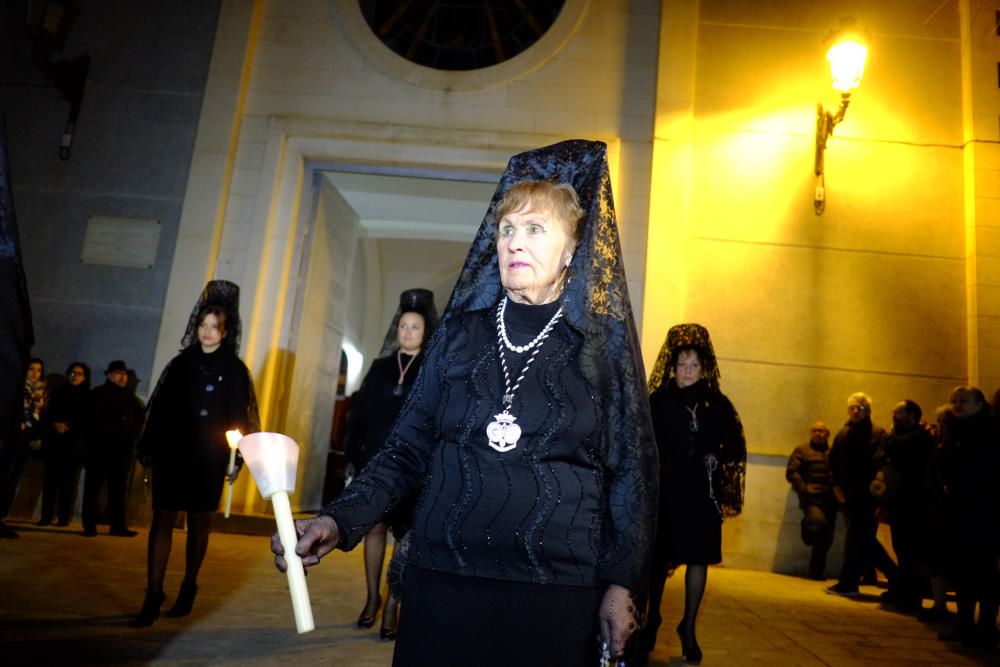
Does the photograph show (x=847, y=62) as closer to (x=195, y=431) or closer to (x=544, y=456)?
(x=195, y=431)

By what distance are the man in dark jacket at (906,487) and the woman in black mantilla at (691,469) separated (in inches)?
105

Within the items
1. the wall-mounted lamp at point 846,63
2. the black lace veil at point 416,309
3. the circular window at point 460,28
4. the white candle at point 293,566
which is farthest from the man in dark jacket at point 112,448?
the wall-mounted lamp at point 846,63

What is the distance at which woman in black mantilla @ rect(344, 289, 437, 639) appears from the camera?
4.67 meters

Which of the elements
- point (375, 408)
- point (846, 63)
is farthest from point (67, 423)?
point (846, 63)

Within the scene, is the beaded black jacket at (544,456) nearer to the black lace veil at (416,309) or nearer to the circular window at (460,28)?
the black lace veil at (416,309)

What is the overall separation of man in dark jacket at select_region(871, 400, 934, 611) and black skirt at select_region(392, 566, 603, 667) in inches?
231

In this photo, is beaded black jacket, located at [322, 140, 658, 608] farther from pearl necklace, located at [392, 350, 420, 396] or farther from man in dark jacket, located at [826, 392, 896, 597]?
man in dark jacket, located at [826, 392, 896, 597]

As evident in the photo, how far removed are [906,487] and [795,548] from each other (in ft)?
5.54

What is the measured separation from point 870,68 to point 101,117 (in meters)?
9.36

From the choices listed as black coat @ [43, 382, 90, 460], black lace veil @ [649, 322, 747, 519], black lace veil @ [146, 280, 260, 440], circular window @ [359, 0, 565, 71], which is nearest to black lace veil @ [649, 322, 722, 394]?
black lace veil @ [649, 322, 747, 519]

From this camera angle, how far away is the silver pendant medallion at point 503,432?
1717 millimetres

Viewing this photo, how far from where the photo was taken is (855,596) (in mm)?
6719

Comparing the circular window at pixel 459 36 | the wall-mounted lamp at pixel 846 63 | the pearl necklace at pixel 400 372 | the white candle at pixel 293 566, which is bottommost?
the white candle at pixel 293 566

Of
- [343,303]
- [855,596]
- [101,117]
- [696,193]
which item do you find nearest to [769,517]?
[855,596]
